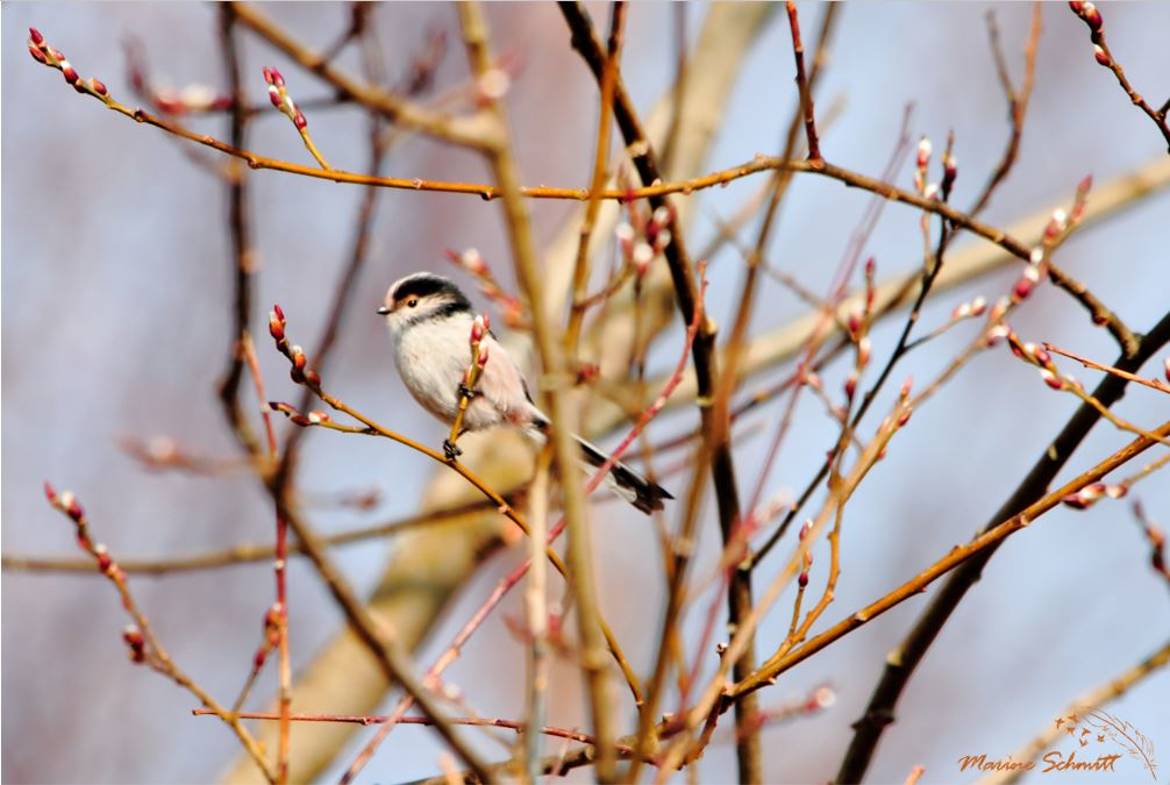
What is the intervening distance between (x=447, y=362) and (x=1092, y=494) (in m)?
1.89

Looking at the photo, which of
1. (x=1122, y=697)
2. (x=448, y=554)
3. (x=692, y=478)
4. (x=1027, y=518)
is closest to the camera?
(x=692, y=478)

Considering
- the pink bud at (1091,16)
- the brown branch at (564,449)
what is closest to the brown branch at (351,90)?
the brown branch at (564,449)

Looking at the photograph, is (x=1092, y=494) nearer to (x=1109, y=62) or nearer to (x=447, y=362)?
(x=1109, y=62)

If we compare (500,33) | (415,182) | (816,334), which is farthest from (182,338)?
(816,334)

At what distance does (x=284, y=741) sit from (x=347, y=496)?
6.25 feet

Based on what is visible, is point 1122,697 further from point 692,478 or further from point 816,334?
point 692,478

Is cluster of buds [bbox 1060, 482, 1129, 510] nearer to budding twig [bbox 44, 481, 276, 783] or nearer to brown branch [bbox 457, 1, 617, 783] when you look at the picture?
brown branch [bbox 457, 1, 617, 783]

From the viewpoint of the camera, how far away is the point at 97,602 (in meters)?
6.28

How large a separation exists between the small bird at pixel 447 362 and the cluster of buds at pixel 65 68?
1.40 metres

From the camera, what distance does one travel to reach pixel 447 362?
10.7 ft

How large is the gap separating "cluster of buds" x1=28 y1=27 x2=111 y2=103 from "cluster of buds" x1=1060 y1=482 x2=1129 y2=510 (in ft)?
5.19

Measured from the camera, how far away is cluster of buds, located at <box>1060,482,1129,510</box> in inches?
69.0

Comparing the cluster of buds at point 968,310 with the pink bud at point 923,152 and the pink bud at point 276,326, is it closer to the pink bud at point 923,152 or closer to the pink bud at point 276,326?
the pink bud at point 923,152

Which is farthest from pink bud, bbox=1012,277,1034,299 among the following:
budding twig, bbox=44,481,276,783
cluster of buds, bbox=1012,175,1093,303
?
budding twig, bbox=44,481,276,783
